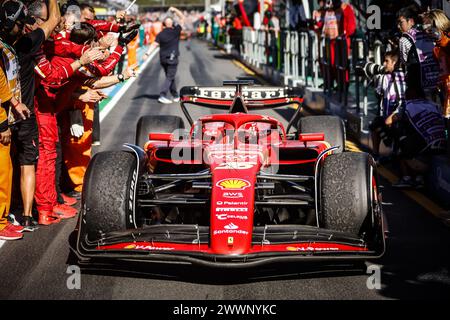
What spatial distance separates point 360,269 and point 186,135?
2.96 meters

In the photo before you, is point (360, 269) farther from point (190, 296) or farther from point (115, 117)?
point (115, 117)

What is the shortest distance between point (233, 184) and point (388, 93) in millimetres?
4392

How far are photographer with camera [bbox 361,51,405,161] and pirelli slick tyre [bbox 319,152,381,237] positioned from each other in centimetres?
360

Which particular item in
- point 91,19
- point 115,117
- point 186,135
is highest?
point 91,19

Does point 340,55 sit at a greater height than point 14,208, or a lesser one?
greater

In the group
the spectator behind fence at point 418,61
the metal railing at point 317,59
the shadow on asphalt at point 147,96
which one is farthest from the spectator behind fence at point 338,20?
the spectator behind fence at point 418,61

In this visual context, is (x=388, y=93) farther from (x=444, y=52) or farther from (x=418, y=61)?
(x=444, y=52)

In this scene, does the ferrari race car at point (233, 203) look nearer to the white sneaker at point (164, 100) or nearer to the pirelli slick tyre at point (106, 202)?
the pirelli slick tyre at point (106, 202)

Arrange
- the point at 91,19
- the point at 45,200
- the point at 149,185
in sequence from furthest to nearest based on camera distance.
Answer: the point at 91,19 < the point at 45,200 < the point at 149,185

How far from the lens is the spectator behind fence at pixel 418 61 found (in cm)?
944

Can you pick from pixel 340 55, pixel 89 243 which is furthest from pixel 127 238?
pixel 340 55

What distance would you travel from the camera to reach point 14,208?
28.2 feet

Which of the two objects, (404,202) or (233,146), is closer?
(233,146)

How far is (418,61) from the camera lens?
31.0 feet
